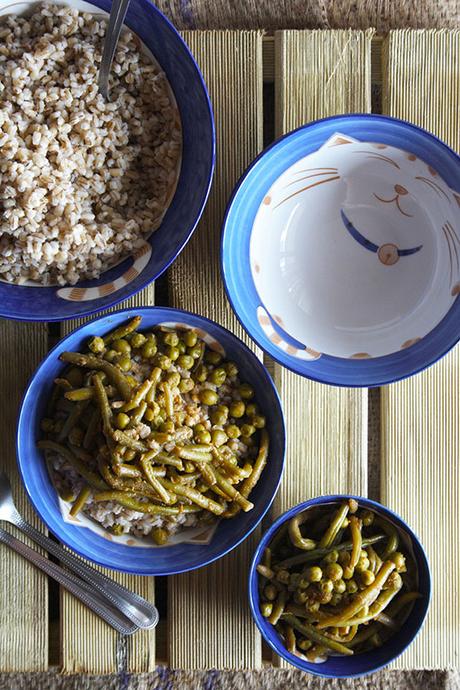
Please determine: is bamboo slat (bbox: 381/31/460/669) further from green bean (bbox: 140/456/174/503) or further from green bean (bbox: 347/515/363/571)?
green bean (bbox: 140/456/174/503)

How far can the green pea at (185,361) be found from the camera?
1.38 meters

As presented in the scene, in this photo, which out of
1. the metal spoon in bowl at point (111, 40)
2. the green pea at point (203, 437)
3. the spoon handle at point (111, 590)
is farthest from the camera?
the spoon handle at point (111, 590)

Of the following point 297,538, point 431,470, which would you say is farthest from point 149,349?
point 431,470

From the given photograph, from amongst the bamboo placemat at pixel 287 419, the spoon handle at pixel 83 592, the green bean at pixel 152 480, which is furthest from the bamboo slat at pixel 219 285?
the green bean at pixel 152 480

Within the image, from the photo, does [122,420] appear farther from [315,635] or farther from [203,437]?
[315,635]

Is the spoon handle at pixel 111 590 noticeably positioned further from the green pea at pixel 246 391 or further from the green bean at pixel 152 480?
the green pea at pixel 246 391

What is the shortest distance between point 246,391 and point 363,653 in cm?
59

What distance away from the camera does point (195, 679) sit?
61.2 inches

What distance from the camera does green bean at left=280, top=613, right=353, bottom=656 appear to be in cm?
138

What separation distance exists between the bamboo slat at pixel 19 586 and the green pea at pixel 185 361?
1.05ft

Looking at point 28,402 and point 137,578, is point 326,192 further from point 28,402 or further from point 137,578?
point 137,578

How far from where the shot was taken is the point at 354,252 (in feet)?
4.90

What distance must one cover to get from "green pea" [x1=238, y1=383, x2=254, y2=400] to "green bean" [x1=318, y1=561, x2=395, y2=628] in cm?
43

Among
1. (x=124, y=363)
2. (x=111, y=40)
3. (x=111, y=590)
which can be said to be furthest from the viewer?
(x=111, y=590)
